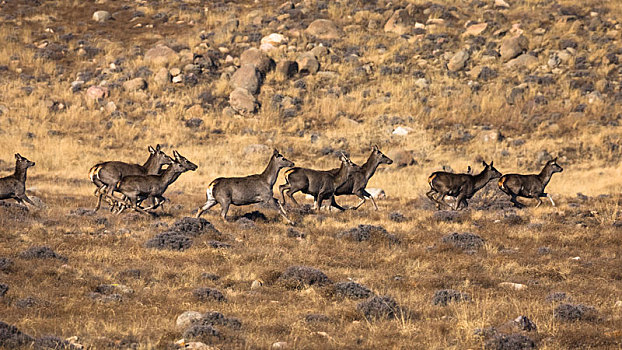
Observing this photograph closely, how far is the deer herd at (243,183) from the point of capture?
2112 cm

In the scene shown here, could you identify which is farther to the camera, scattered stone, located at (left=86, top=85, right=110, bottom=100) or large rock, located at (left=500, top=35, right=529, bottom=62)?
large rock, located at (left=500, top=35, right=529, bottom=62)

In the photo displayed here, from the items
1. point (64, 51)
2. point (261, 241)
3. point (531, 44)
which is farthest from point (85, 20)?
point (261, 241)

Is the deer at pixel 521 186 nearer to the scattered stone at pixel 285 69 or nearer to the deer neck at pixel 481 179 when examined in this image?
the deer neck at pixel 481 179

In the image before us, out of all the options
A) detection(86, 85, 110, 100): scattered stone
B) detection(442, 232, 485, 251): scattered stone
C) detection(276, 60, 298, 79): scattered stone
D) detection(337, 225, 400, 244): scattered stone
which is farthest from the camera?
detection(276, 60, 298, 79): scattered stone

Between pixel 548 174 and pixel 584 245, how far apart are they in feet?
26.6

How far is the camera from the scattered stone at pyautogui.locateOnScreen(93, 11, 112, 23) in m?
56.4

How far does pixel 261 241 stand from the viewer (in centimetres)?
1870

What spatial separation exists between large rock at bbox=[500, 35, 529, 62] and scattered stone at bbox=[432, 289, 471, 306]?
37.1 meters

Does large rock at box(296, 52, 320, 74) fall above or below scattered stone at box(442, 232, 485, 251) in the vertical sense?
below

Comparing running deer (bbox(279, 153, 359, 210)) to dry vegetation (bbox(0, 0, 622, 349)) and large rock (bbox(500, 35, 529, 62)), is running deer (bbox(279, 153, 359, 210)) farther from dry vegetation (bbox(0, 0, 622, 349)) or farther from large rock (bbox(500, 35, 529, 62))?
large rock (bbox(500, 35, 529, 62))

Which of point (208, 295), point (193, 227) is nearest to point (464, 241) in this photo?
point (193, 227)

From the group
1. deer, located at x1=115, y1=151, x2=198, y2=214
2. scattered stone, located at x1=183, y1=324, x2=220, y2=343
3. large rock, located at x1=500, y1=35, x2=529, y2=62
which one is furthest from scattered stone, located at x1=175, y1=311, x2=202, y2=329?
large rock, located at x1=500, y1=35, x2=529, y2=62

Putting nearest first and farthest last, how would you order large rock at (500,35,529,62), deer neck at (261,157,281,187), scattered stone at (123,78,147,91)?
deer neck at (261,157,281,187) → scattered stone at (123,78,147,91) → large rock at (500,35,529,62)

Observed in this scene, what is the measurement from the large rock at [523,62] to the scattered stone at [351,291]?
36274 millimetres
